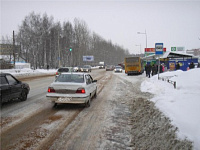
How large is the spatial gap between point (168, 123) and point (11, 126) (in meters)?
4.31

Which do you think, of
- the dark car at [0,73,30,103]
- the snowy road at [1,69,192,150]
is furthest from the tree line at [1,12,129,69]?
the snowy road at [1,69,192,150]

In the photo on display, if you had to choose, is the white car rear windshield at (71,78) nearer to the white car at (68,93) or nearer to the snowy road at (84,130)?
the white car at (68,93)

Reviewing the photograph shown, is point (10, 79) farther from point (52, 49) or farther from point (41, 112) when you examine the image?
point (52, 49)

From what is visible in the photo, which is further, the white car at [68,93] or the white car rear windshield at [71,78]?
the white car rear windshield at [71,78]

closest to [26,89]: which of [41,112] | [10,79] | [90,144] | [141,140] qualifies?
[10,79]

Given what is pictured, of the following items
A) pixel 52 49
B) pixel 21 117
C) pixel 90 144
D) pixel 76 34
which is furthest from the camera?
pixel 76 34

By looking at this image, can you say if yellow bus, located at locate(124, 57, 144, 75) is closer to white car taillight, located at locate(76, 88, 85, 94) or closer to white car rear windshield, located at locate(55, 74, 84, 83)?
white car rear windshield, located at locate(55, 74, 84, 83)

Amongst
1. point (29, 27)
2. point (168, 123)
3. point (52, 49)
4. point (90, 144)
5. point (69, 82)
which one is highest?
point (29, 27)

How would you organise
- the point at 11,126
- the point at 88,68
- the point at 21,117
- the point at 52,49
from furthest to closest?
the point at 52,49
the point at 88,68
the point at 21,117
the point at 11,126

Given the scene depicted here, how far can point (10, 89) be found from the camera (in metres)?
7.94

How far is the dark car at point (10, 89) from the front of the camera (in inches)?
294

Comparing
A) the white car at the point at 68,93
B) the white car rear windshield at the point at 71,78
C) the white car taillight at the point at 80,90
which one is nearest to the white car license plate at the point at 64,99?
the white car at the point at 68,93

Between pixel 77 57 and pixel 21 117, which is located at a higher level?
pixel 77 57

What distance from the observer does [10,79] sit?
844 cm
